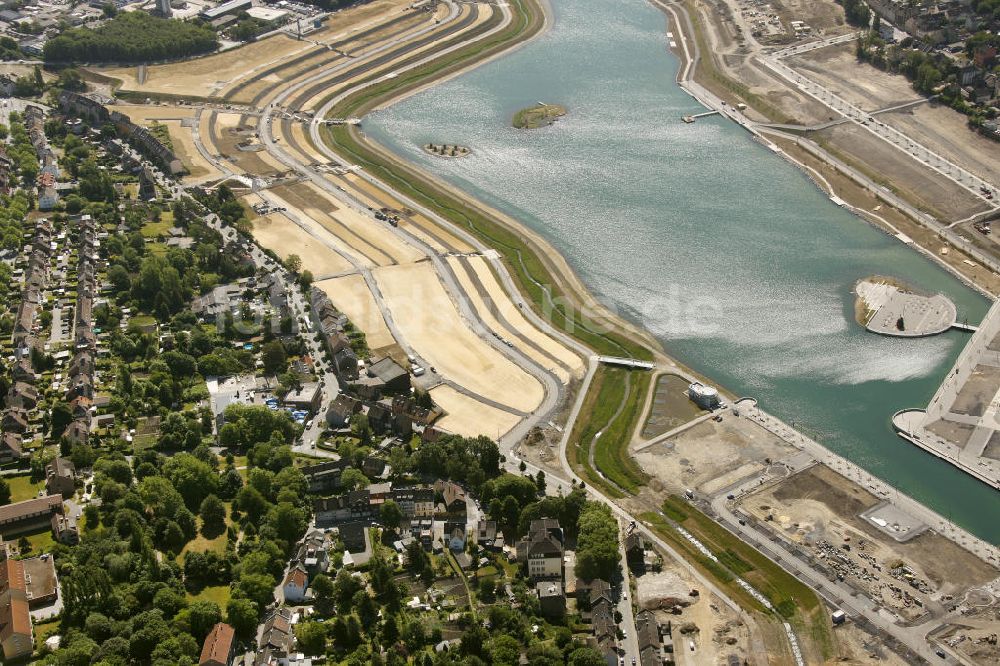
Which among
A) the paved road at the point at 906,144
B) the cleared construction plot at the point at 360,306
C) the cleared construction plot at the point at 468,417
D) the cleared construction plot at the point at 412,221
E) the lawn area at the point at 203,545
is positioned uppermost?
the paved road at the point at 906,144

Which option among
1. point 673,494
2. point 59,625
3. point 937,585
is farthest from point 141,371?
point 937,585

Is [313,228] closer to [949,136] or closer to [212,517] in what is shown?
[212,517]

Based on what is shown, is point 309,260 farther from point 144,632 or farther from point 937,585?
point 937,585

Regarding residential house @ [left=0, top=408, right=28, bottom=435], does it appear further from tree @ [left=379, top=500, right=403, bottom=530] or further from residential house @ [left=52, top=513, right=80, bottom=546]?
tree @ [left=379, top=500, right=403, bottom=530]

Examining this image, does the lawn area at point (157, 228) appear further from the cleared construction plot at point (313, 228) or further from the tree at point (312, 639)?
the tree at point (312, 639)

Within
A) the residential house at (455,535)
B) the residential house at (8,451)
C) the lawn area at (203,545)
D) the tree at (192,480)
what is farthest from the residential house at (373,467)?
the residential house at (8,451)

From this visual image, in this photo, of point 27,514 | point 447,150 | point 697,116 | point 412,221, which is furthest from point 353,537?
point 697,116

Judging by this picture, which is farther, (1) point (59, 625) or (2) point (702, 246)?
(2) point (702, 246)
